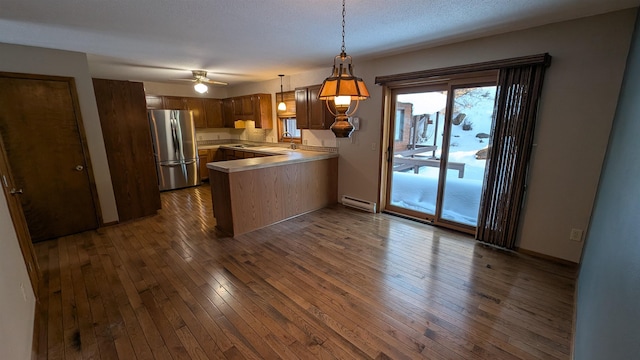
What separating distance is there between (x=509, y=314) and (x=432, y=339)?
73cm

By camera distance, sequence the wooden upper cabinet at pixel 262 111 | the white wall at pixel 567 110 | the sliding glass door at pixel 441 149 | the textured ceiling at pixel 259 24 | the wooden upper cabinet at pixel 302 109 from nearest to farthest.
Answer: the textured ceiling at pixel 259 24, the white wall at pixel 567 110, the sliding glass door at pixel 441 149, the wooden upper cabinet at pixel 302 109, the wooden upper cabinet at pixel 262 111

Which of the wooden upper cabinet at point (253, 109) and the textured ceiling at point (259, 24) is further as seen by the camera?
the wooden upper cabinet at point (253, 109)

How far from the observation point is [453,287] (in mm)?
2316

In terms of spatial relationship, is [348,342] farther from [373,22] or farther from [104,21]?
[104,21]

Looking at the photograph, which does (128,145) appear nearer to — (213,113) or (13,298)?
(13,298)

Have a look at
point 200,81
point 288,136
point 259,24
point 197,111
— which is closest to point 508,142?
point 259,24

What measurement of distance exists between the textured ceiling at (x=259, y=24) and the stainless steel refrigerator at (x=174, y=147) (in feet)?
5.62

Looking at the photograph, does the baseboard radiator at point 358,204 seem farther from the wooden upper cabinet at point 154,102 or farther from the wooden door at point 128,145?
the wooden upper cabinet at point 154,102

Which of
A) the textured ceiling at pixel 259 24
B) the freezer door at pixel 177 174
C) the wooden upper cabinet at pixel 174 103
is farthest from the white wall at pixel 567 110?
the wooden upper cabinet at pixel 174 103

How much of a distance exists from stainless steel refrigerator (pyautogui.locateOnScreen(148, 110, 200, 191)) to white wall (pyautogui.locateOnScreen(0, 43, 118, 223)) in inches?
68.4

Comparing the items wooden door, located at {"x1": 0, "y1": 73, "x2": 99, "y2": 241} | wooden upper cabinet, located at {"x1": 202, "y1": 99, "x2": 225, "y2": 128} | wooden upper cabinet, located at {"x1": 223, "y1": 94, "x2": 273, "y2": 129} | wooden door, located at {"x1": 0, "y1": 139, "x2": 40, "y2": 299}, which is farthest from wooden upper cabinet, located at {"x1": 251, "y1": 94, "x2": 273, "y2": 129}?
wooden door, located at {"x1": 0, "y1": 139, "x2": 40, "y2": 299}

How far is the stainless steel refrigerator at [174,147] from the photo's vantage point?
5285 mm

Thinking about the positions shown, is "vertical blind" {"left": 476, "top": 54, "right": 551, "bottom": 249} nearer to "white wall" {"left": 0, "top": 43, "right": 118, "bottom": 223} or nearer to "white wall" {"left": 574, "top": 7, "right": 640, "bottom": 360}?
"white wall" {"left": 574, "top": 7, "right": 640, "bottom": 360}

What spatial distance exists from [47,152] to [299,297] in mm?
3629
